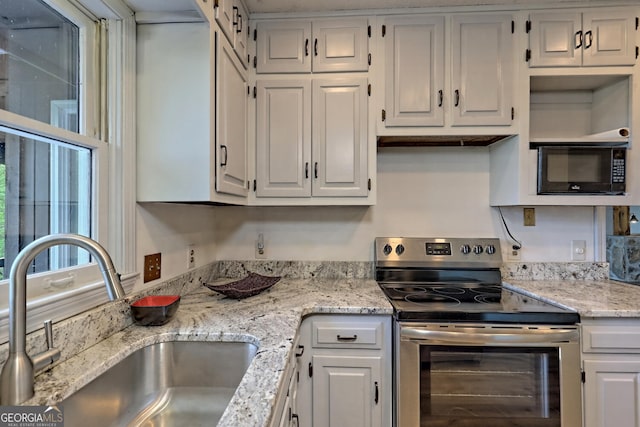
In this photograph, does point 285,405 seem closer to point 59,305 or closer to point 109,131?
point 59,305

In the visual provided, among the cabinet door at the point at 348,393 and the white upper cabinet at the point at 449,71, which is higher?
the white upper cabinet at the point at 449,71

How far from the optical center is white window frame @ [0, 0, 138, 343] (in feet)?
3.85

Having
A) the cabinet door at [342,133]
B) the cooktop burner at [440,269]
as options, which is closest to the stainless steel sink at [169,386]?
the cooktop burner at [440,269]

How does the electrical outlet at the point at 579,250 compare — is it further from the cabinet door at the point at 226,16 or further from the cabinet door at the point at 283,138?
the cabinet door at the point at 226,16

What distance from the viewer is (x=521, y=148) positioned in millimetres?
1819

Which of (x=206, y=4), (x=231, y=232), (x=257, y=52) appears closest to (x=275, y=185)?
(x=231, y=232)

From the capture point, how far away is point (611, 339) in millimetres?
1460

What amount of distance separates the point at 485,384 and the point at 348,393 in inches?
24.2

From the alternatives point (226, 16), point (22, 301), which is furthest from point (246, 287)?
point (226, 16)

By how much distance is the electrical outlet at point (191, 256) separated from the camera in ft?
5.95

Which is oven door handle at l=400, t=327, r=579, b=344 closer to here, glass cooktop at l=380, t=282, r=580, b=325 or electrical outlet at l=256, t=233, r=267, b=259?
glass cooktop at l=380, t=282, r=580, b=325

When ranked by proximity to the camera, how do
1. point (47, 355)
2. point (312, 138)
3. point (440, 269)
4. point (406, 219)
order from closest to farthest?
point (47, 355) → point (312, 138) → point (440, 269) → point (406, 219)

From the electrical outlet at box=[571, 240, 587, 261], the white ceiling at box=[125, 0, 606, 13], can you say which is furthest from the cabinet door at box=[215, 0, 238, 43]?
the electrical outlet at box=[571, 240, 587, 261]

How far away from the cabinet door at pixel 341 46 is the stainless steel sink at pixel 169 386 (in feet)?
5.08
